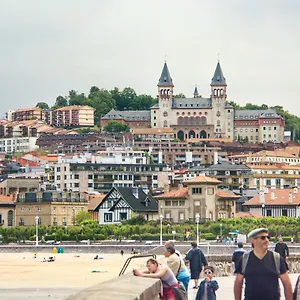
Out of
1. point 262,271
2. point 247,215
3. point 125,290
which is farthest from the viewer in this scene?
point 247,215

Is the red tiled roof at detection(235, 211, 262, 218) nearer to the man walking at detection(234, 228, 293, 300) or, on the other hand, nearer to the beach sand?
the beach sand

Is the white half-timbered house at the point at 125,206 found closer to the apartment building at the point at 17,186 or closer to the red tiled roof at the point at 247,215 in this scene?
the red tiled roof at the point at 247,215

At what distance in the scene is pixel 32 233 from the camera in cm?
9650

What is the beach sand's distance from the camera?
39.1 meters

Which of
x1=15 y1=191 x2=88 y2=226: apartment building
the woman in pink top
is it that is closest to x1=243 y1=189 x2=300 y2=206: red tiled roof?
x1=15 y1=191 x2=88 y2=226: apartment building

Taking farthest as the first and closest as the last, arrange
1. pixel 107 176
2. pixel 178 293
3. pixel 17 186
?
pixel 107 176
pixel 17 186
pixel 178 293

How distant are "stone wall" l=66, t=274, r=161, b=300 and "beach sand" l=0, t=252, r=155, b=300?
1929 cm

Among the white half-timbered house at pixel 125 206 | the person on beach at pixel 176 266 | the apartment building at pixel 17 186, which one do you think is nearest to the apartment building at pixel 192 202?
the white half-timbered house at pixel 125 206

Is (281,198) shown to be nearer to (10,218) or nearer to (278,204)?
(278,204)

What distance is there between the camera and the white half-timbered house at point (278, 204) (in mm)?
101438

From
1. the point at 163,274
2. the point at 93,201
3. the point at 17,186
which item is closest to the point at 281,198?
the point at 93,201

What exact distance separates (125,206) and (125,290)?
8981 cm

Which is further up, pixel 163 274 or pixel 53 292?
pixel 163 274

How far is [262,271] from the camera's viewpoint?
12.7 m
